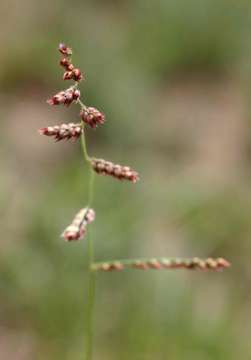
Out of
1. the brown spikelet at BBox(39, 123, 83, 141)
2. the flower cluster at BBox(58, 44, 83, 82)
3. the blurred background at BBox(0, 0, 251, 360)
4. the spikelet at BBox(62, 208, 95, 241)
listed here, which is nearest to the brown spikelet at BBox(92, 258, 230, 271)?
the spikelet at BBox(62, 208, 95, 241)

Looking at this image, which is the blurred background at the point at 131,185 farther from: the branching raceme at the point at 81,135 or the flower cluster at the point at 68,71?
the flower cluster at the point at 68,71

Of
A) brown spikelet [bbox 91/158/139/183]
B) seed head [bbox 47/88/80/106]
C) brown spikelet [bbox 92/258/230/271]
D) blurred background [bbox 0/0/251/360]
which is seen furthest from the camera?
blurred background [bbox 0/0/251/360]

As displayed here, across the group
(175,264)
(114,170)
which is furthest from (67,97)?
(175,264)

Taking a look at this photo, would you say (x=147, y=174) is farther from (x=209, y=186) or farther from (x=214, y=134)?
(x=214, y=134)

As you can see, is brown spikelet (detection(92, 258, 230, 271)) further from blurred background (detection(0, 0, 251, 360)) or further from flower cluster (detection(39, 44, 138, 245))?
blurred background (detection(0, 0, 251, 360))

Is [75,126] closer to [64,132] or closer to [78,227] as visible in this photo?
[64,132]

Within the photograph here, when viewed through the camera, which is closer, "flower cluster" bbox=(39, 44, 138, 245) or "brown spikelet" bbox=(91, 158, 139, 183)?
"flower cluster" bbox=(39, 44, 138, 245)

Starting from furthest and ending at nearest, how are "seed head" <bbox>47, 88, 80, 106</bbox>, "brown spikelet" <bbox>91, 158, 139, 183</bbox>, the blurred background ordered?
the blurred background
"brown spikelet" <bbox>91, 158, 139, 183</bbox>
"seed head" <bbox>47, 88, 80, 106</bbox>

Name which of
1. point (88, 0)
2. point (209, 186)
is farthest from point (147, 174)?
point (88, 0)
